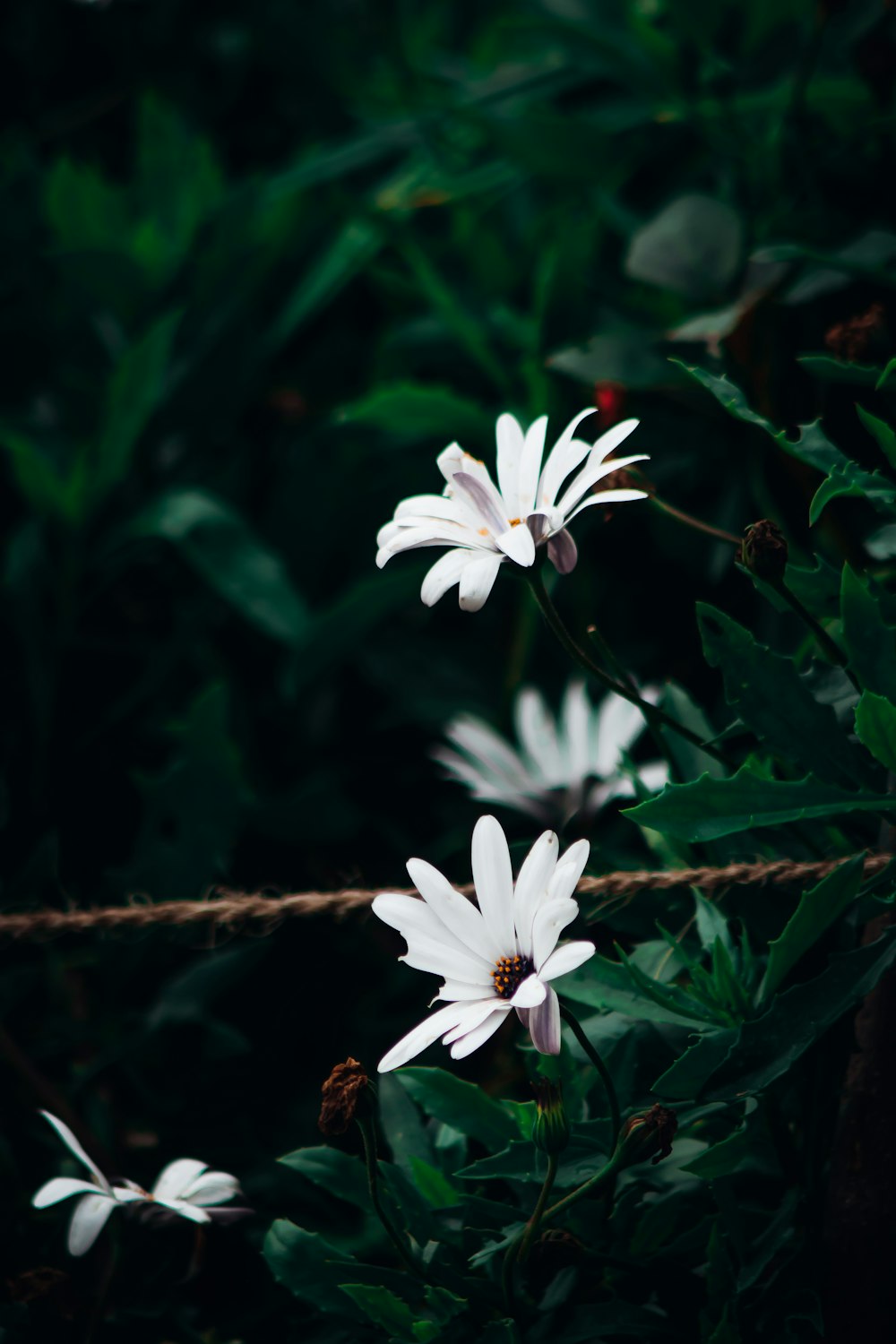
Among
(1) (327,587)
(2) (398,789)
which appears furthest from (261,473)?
(2) (398,789)

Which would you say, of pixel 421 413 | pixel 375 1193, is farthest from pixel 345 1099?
pixel 421 413

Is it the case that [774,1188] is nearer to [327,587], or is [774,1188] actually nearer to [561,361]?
[561,361]

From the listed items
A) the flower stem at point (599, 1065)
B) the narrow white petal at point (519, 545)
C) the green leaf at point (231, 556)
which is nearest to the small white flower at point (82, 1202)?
the flower stem at point (599, 1065)

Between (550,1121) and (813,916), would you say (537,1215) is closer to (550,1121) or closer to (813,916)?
(550,1121)

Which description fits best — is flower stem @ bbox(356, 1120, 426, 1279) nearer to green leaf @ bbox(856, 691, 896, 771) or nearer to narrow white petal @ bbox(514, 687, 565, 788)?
green leaf @ bbox(856, 691, 896, 771)

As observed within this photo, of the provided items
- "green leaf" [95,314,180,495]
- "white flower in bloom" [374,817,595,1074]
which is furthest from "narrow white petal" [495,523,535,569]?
"green leaf" [95,314,180,495]
